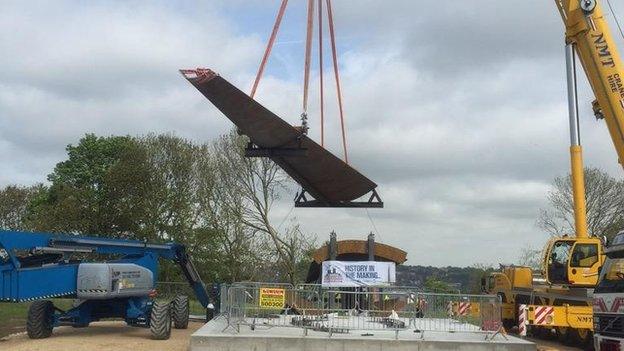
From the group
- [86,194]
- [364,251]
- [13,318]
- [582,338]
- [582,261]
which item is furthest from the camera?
[86,194]

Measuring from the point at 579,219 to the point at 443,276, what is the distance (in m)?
28.9

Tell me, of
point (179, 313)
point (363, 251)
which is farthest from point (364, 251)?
point (179, 313)

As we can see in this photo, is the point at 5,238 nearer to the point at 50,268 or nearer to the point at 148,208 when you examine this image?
the point at 50,268

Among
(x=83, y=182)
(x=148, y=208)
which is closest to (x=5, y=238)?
(x=148, y=208)

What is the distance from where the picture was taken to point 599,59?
1997cm

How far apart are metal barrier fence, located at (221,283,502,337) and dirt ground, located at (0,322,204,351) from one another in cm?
199

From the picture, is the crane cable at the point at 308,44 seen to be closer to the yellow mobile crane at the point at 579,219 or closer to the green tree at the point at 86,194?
the yellow mobile crane at the point at 579,219

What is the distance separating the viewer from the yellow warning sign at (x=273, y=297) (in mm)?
18547

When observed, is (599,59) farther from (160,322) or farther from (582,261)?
(160,322)

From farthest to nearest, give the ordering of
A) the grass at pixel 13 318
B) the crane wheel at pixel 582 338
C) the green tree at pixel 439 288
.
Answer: the grass at pixel 13 318 < the green tree at pixel 439 288 < the crane wheel at pixel 582 338

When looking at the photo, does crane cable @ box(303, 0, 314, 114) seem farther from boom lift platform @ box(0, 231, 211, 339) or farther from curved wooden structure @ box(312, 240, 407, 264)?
curved wooden structure @ box(312, 240, 407, 264)

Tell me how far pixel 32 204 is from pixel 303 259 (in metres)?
23.9

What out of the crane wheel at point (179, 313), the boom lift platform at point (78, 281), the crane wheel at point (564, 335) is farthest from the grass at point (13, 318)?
the crane wheel at point (564, 335)

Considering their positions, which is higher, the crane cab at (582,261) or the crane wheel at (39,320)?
the crane cab at (582,261)
